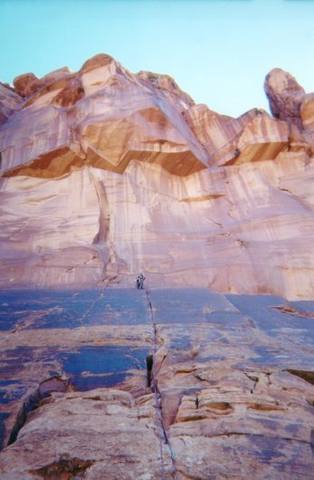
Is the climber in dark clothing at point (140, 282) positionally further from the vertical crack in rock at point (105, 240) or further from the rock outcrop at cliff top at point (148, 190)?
the vertical crack in rock at point (105, 240)

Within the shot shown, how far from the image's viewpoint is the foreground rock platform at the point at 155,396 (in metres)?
3.12

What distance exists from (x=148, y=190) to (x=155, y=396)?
604 inches

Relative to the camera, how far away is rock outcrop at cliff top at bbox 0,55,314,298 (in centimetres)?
1493

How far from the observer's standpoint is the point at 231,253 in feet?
52.4

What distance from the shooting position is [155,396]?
179 inches

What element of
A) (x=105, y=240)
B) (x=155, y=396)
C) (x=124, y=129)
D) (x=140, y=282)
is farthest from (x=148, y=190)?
(x=155, y=396)

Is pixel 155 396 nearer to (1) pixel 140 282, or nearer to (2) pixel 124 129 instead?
(1) pixel 140 282

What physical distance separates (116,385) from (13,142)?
20.8 metres

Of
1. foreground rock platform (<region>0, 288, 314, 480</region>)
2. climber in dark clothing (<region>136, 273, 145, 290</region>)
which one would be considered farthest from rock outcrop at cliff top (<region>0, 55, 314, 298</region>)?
foreground rock platform (<region>0, 288, 314, 480</region>)

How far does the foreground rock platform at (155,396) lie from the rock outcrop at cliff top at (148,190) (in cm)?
602

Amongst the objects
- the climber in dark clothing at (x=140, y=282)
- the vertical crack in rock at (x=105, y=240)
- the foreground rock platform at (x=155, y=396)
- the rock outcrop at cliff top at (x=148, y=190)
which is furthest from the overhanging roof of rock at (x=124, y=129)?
the foreground rock platform at (x=155, y=396)

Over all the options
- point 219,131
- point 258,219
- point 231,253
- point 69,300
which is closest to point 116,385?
point 69,300

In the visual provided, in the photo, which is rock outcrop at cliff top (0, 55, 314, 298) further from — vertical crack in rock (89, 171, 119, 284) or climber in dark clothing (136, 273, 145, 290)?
climber in dark clothing (136, 273, 145, 290)

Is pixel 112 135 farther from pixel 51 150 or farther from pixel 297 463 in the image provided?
pixel 297 463
